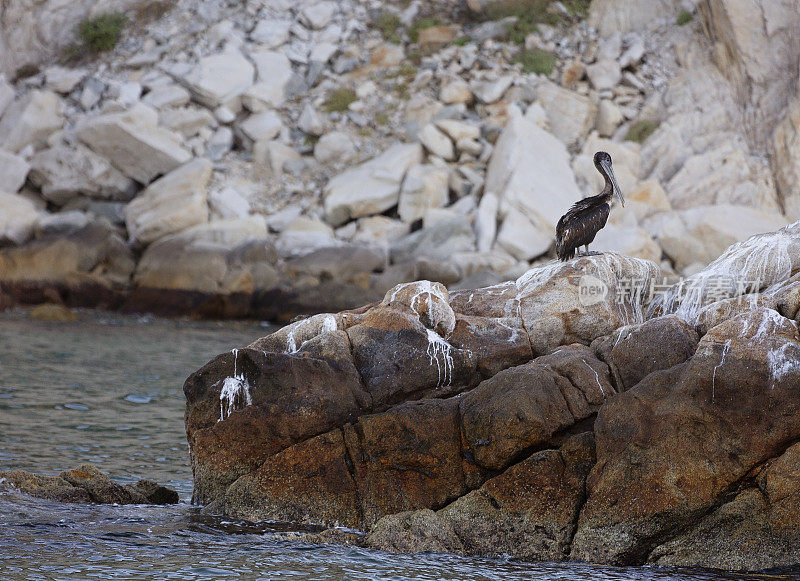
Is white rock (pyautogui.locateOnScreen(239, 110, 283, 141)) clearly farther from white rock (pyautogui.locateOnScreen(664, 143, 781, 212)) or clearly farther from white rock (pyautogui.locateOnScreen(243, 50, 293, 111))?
→ white rock (pyautogui.locateOnScreen(664, 143, 781, 212))

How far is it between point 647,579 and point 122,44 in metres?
29.9

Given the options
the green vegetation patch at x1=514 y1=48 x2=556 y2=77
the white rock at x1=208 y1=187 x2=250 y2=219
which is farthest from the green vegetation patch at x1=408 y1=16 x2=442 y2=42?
the white rock at x1=208 y1=187 x2=250 y2=219

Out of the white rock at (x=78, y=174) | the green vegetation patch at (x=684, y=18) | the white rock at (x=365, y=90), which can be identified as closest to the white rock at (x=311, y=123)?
the white rock at (x=365, y=90)

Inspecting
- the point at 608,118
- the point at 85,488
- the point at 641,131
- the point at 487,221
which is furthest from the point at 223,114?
the point at 85,488

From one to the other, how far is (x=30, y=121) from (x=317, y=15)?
34.0ft

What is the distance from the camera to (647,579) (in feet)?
18.1

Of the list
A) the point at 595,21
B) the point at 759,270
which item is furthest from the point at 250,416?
the point at 595,21

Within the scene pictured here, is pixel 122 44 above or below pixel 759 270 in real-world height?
below

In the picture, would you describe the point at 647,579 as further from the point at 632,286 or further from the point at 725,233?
the point at 725,233

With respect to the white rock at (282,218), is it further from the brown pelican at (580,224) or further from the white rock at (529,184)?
the brown pelican at (580,224)

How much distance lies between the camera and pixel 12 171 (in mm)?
24578

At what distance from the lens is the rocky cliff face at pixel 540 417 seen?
19.2ft

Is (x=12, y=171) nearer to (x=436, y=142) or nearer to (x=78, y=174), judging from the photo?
(x=78, y=174)

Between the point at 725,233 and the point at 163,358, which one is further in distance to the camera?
the point at 725,233
